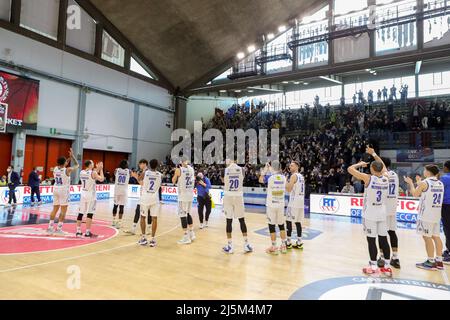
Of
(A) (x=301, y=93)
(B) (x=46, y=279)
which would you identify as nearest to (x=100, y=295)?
(B) (x=46, y=279)

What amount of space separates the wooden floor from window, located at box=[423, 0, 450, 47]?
13.6 meters

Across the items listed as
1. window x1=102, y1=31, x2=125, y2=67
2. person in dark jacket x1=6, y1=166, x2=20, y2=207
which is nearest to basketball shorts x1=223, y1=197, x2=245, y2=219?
person in dark jacket x1=6, y1=166, x2=20, y2=207

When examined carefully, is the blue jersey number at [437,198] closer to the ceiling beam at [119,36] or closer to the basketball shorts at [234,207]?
the basketball shorts at [234,207]

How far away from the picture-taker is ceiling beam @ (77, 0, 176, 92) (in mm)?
18766

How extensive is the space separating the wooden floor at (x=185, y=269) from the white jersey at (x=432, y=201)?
0.95m

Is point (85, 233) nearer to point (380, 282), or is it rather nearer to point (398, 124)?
point (380, 282)

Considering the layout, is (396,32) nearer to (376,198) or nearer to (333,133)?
(333,133)

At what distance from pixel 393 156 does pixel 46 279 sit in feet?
60.0

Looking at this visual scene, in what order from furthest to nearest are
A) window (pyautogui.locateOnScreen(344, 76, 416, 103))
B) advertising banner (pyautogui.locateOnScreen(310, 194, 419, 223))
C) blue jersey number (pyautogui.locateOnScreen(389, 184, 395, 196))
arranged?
window (pyautogui.locateOnScreen(344, 76, 416, 103))
advertising banner (pyautogui.locateOnScreen(310, 194, 419, 223))
blue jersey number (pyautogui.locateOnScreen(389, 184, 395, 196))

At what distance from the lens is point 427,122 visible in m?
17.2

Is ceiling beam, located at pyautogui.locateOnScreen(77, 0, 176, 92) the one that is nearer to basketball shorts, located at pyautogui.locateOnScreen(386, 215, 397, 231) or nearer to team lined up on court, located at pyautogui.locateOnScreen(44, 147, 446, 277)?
team lined up on court, located at pyautogui.locateOnScreen(44, 147, 446, 277)

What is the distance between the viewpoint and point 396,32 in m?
17.6

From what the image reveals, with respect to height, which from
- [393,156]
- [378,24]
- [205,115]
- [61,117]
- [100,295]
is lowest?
[100,295]

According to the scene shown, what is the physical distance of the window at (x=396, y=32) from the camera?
56.2 feet
